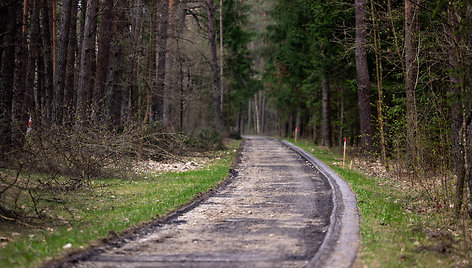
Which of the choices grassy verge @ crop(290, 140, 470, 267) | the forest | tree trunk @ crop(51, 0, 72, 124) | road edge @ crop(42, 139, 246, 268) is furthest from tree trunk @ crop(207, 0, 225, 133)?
grassy verge @ crop(290, 140, 470, 267)

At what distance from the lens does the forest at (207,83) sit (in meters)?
9.89

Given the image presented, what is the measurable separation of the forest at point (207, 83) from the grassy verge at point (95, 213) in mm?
467

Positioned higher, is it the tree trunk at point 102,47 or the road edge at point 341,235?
the tree trunk at point 102,47

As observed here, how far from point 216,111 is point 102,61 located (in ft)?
49.5

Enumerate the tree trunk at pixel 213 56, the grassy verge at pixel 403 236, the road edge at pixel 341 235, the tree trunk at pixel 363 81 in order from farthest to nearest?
1. the tree trunk at pixel 213 56
2. the tree trunk at pixel 363 81
3. the grassy verge at pixel 403 236
4. the road edge at pixel 341 235

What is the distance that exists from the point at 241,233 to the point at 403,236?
9.27 ft

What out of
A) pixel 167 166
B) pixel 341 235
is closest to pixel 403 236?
pixel 341 235

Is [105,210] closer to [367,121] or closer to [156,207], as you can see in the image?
[156,207]

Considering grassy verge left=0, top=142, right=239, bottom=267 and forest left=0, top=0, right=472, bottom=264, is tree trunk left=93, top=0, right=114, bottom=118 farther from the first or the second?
grassy verge left=0, top=142, right=239, bottom=267

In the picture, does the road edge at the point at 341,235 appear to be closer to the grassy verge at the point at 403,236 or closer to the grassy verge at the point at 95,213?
the grassy verge at the point at 403,236

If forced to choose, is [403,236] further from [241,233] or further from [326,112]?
[326,112]

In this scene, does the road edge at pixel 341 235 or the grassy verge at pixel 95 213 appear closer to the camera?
the road edge at pixel 341 235

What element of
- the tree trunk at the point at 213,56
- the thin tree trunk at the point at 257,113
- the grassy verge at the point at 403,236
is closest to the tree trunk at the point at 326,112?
the tree trunk at the point at 213,56

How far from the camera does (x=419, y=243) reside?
7.67 m
